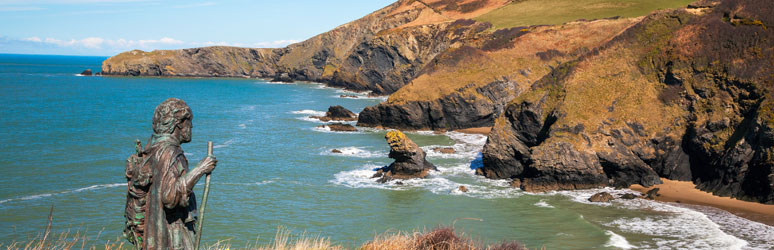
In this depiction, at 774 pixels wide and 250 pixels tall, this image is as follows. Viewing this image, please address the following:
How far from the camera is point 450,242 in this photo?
14633mm

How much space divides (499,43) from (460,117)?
11840mm

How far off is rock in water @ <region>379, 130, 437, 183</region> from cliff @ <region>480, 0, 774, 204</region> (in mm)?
3986

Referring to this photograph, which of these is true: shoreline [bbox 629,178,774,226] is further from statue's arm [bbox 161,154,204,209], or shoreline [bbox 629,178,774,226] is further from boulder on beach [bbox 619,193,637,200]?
statue's arm [bbox 161,154,204,209]

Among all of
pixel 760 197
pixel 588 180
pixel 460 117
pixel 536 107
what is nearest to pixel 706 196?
pixel 760 197

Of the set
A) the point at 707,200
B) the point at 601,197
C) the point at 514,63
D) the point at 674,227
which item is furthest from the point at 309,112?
the point at 674,227

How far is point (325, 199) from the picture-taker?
105 feet

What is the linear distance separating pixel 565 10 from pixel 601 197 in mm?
63549

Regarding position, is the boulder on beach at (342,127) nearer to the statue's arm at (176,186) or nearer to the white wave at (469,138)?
the white wave at (469,138)

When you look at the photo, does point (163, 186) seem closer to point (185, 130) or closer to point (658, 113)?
point (185, 130)

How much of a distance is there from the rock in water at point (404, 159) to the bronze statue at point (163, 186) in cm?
2748

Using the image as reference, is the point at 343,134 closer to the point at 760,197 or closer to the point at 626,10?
the point at 760,197

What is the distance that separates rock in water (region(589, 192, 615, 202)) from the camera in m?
29.8

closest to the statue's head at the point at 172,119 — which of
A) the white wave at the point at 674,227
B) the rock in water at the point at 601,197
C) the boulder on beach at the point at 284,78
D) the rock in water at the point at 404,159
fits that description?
the white wave at the point at 674,227

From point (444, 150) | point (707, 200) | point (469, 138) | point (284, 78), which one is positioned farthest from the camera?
point (284, 78)
